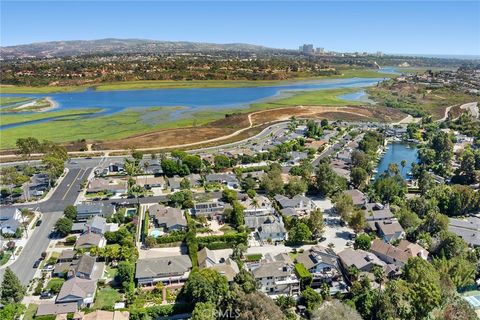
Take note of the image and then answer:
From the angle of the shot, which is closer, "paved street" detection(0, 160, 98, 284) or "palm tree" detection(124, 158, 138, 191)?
"paved street" detection(0, 160, 98, 284)

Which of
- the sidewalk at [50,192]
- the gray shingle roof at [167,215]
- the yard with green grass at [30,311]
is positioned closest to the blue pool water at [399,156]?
the gray shingle roof at [167,215]

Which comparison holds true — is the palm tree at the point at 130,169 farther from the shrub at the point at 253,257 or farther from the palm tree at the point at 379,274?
the palm tree at the point at 379,274

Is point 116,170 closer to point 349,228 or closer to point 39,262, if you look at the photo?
point 39,262

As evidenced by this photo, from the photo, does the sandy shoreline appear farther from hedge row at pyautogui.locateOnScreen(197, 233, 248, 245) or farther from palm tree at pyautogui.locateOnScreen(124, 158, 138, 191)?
hedge row at pyautogui.locateOnScreen(197, 233, 248, 245)

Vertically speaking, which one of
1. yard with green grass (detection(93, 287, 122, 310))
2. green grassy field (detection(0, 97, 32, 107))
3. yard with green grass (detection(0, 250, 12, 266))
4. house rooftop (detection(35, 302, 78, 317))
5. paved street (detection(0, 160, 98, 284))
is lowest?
paved street (detection(0, 160, 98, 284))

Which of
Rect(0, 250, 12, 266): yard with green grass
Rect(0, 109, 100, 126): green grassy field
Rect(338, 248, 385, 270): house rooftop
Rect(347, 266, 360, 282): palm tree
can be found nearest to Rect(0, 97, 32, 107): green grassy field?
Rect(0, 109, 100, 126): green grassy field

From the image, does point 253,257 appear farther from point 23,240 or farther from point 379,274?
point 23,240

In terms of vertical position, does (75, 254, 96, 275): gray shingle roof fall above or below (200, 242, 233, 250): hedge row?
above

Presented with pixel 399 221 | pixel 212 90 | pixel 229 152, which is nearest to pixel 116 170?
pixel 229 152

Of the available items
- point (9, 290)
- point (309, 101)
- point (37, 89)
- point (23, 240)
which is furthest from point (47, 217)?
point (37, 89)
